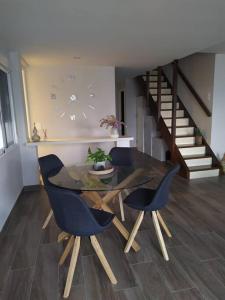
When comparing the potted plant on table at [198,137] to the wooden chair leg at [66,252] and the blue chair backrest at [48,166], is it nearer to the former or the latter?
the blue chair backrest at [48,166]

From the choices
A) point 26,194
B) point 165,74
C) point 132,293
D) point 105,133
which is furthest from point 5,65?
point 165,74

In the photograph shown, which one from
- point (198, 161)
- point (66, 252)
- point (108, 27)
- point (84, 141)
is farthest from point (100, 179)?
point (198, 161)

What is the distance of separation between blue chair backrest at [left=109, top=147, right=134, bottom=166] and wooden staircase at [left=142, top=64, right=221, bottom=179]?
1663 millimetres

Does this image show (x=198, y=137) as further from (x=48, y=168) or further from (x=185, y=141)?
(x=48, y=168)

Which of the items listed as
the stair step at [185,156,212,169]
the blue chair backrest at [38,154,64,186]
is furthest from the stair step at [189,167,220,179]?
the blue chair backrest at [38,154,64,186]

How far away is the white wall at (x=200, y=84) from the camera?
4.84 metres

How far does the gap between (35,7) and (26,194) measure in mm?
2885

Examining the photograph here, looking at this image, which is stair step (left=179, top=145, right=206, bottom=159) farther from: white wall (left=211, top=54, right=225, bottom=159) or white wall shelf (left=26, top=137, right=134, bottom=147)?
white wall shelf (left=26, top=137, right=134, bottom=147)

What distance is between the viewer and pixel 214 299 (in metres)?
1.61

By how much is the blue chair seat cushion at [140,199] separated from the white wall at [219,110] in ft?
10.6

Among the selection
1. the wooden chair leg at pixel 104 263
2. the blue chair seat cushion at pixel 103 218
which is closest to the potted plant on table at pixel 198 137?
the blue chair seat cushion at pixel 103 218

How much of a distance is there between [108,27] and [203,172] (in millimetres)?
3298

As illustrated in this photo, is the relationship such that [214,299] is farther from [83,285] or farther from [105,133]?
[105,133]

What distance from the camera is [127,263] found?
6.63 ft
